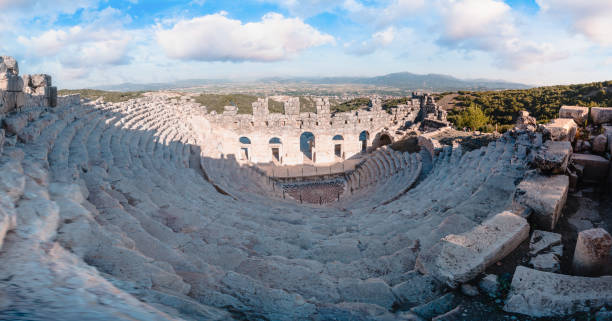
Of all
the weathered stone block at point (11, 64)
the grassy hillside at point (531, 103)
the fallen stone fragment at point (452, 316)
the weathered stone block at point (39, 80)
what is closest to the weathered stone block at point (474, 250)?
the fallen stone fragment at point (452, 316)

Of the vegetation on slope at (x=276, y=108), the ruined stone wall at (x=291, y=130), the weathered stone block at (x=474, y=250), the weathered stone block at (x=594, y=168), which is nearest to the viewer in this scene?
the weathered stone block at (x=474, y=250)

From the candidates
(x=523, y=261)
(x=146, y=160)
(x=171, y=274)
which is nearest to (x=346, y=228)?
(x=523, y=261)

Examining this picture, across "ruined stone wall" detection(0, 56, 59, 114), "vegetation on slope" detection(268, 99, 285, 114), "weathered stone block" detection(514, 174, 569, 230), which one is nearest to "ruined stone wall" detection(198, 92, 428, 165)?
"ruined stone wall" detection(0, 56, 59, 114)

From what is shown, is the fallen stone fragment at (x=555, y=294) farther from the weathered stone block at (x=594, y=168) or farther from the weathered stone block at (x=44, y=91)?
the weathered stone block at (x=44, y=91)

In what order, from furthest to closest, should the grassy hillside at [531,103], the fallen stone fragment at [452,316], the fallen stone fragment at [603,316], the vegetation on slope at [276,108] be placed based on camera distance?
the vegetation on slope at [276,108], the grassy hillside at [531,103], the fallen stone fragment at [452,316], the fallen stone fragment at [603,316]

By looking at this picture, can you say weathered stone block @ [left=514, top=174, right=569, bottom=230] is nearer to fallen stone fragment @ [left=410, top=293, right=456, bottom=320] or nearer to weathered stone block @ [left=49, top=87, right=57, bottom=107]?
fallen stone fragment @ [left=410, top=293, right=456, bottom=320]

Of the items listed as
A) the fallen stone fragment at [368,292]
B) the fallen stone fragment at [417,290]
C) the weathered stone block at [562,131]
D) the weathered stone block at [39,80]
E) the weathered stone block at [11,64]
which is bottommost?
the fallen stone fragment at [368,292]
